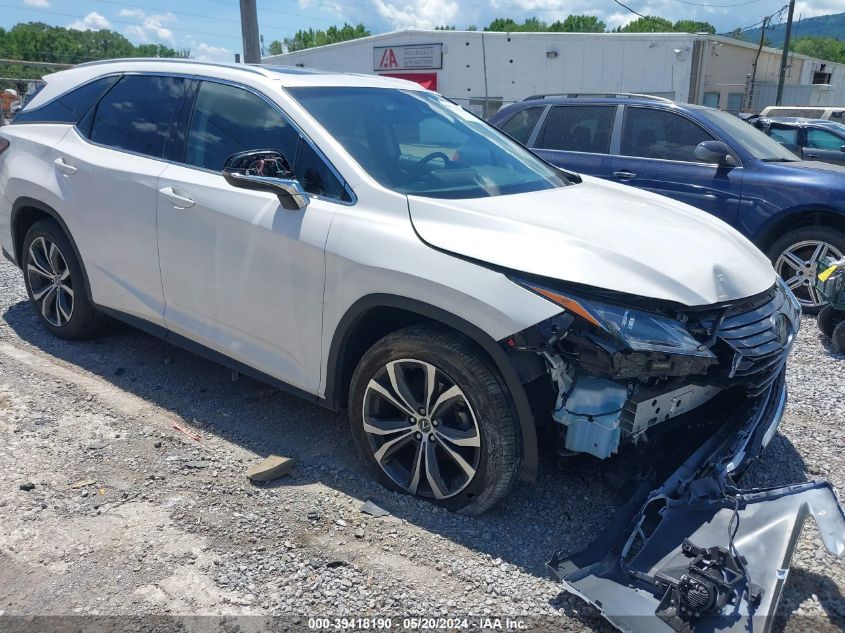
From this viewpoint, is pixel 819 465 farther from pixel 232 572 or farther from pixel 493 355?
pixel 232 572

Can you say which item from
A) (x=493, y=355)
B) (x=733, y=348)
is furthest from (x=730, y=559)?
(x=493, y=355)

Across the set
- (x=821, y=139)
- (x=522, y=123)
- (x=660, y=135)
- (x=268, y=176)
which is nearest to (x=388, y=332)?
(x=268, y=176)

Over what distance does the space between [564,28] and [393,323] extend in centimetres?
10374

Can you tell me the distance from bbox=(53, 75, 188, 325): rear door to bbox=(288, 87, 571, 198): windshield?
1.03 meters

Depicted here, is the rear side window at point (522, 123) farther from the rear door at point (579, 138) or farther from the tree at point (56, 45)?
the tree at point (56, 45)

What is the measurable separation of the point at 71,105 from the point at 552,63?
30953 millimetres

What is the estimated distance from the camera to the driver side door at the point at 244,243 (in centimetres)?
331

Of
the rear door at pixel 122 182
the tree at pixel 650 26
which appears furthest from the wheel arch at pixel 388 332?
the tree at pixel 650 26

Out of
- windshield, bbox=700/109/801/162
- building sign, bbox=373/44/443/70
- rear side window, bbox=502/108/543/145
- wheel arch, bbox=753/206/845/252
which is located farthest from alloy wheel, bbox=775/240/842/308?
building sign, bbox=373/44/443/70

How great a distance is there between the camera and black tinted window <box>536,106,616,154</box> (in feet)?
23.9

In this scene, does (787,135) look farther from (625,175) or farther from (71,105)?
(71,105)

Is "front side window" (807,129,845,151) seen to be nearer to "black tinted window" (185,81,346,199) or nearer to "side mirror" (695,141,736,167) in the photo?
"side mirror" (695,141,736,167)

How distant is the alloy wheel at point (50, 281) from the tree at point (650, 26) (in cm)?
6813

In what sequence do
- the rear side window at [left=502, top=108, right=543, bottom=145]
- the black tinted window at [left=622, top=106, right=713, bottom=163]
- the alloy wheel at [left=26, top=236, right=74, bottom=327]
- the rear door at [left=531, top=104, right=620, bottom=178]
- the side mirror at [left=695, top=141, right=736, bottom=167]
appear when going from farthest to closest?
the rear side window at [left=502, top=108, right=543, bottom=145]
the rear door at [left=531, top=104, right=620, bottom=178]
the black tinted window at [left=622, top=106, right=713, bottom=163]
the side mirror at [left=695, top=141, right=736, bottom=167]
the alloy wheel at [left=26, top=236, right=74, bottom=327]
